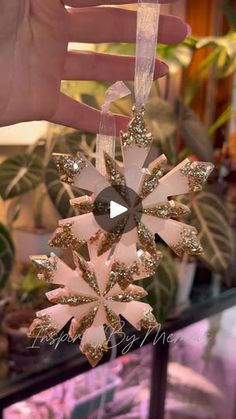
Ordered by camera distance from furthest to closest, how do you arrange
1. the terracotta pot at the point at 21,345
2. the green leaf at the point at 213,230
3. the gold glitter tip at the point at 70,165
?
1. the green leaf at the point at 213,230
2. the terracotta pot at the point at 21,345
3. the gold glitter tip at the point at 70,165

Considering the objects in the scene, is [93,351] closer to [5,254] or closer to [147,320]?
[147,320]

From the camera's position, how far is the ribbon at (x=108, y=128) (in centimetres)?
45

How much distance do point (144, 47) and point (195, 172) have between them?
98 mm

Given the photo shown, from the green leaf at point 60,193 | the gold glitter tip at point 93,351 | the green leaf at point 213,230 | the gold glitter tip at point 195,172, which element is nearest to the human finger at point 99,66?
the gold glitter tip at point 195,172

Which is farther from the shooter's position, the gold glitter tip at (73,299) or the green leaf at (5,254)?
the green leaf at (5,254)

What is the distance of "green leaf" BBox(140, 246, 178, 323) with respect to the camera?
82 centimetres

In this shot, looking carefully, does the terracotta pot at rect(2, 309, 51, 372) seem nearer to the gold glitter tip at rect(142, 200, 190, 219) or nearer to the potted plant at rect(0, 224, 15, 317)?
the potted plant at rect(0, 224, 15, 317)

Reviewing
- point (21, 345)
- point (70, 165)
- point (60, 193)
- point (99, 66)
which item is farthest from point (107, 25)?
point (21, 345)

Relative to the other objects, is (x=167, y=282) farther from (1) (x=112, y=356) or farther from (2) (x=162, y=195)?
(2) (x=162, y=195)

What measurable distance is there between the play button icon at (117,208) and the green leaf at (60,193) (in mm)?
397

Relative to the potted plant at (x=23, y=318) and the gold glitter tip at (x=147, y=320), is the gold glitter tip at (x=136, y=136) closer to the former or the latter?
the gold glitter tip at (x=147, y=320)

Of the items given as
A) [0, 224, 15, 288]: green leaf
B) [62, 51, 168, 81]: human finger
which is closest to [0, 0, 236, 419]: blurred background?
[0, 224, 15, 288]: green leaf

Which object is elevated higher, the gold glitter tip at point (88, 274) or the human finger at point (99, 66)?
the human finger at point (99, 66)

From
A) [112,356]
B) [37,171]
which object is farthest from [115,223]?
[37,171]
